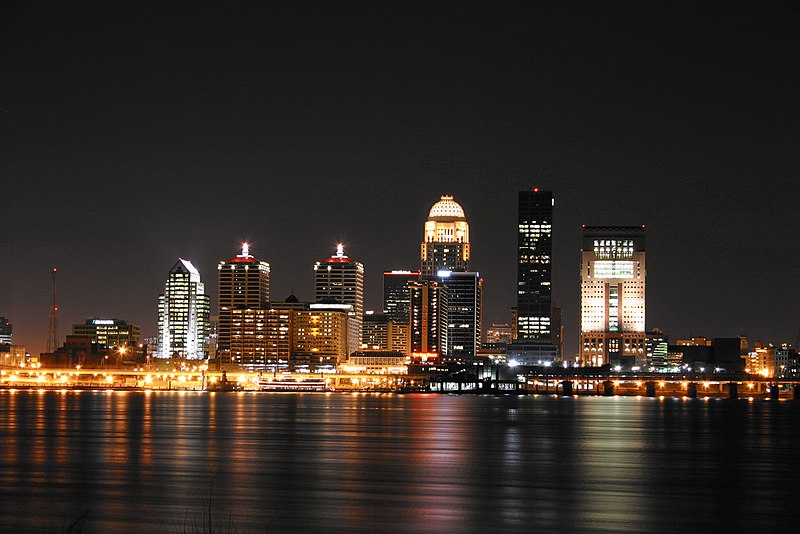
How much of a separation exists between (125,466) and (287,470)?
426 inches

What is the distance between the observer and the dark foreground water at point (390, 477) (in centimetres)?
5256

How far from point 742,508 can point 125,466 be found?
38897 millimetres

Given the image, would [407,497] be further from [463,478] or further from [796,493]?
[796,493]

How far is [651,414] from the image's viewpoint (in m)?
165

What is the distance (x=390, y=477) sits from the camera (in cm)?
6925

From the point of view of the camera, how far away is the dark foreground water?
52.6 meters

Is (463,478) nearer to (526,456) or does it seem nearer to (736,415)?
(526,456)

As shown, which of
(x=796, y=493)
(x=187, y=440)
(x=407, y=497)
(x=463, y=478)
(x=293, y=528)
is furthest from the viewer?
(x=187, y=440)

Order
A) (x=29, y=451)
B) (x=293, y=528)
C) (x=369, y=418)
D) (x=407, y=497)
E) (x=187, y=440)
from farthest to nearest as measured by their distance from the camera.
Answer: (x=369, y=418)
(x=187, y=440)
(x=29, y=451)
(x=407, y=497)
(x=293, y=528)

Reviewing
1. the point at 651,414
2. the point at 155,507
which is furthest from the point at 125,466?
the point at 651,414

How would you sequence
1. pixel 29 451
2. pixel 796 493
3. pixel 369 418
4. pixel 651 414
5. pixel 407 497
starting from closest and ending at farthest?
1. pixel 407 497
2. pixel 796 493
3. pixel 29 451
4. pixel 369 418
5. pixel 651 414

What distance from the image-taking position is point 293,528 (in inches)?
1956

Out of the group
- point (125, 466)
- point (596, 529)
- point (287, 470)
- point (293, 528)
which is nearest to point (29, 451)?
point (125, 466)

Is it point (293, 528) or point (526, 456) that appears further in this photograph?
point (526, 456)
